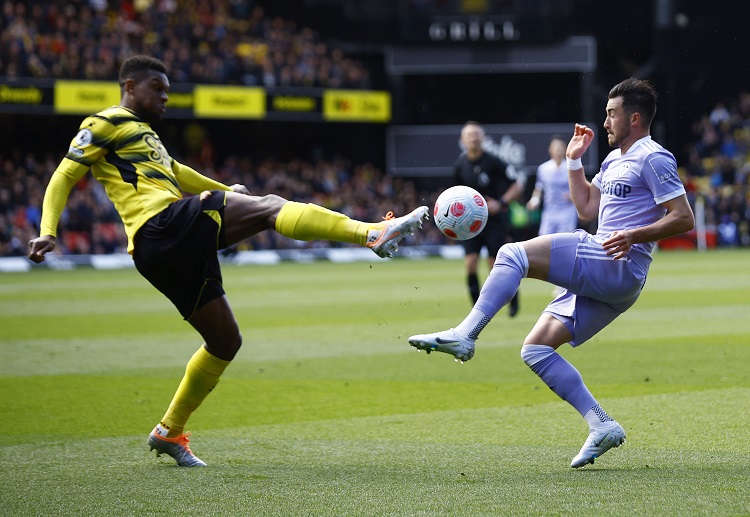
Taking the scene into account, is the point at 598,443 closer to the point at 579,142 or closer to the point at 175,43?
the point at 579,142

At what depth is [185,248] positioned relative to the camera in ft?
19.1

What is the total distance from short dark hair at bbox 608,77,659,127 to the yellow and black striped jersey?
8.16 ft

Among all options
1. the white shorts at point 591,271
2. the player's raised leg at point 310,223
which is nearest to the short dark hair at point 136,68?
the player's raised leg at point 310,223

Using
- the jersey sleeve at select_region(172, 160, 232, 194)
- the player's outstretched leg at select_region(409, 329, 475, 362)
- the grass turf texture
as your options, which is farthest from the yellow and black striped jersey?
the player's outstretched leg at select_region(409, 329, 475, 362)

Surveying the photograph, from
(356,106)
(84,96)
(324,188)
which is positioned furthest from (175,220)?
(356,106)

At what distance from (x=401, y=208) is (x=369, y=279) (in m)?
14.3

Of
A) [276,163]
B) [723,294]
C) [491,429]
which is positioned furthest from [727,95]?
[491,429]

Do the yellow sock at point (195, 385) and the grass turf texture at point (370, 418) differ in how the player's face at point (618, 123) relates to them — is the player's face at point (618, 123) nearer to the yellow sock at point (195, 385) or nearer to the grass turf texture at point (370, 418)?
the grass turf texture at point (370, 418)

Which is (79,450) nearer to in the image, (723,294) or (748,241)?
(723,294)

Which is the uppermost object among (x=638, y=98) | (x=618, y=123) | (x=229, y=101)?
(x=638, y=98)

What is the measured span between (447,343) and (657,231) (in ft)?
4.06

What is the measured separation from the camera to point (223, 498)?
5.16m

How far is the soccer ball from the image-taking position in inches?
232

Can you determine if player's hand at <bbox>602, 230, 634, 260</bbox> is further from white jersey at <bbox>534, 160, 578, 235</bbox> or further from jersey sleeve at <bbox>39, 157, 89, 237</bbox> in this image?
white jersey at <bbox>534, 160, 578, 235</bbox>
